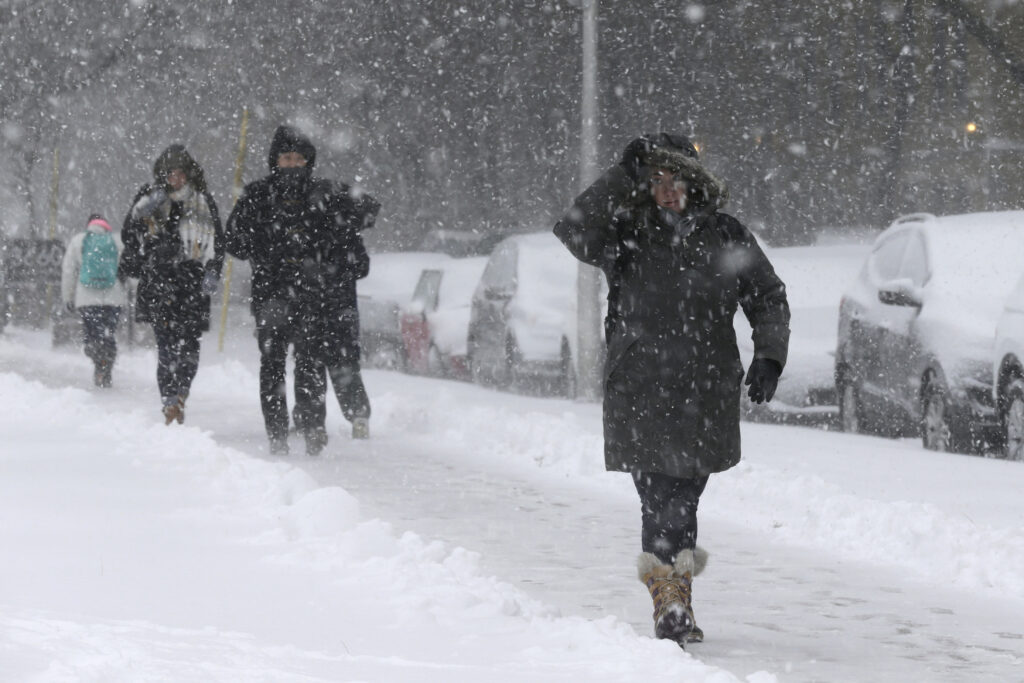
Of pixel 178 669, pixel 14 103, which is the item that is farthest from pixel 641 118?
pixel 178 669

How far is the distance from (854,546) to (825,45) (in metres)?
22.2

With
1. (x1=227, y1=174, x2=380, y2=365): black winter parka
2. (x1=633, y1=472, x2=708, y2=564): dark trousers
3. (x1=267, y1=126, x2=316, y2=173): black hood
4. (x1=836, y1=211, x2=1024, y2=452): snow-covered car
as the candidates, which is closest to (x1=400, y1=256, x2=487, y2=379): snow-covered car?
(x1=836, y1=211, x2=1024, y2=452): snow-covered car

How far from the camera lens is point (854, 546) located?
7.96m

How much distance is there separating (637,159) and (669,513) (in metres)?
1.10

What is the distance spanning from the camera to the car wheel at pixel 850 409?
13.3 metres

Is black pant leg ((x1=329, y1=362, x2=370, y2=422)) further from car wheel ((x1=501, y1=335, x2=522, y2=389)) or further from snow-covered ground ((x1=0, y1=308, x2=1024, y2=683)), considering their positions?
car wheel ((x1=501, y1=335, x2=522, y2=389))

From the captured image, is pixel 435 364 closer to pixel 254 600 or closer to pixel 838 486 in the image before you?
pixel 838 486

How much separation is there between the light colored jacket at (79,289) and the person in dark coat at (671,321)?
38.7ft

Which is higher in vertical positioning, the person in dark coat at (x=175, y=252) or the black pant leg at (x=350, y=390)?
the person in dark coat at (x=175, y=252)

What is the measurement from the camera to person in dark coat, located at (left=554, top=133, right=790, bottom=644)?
5.61 metres

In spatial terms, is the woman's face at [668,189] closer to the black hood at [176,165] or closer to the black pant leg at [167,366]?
the black hood at [176,165]

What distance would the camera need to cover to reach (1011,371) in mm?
10844

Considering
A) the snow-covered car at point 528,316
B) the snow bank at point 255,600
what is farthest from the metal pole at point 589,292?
the snow bank at point 255,600

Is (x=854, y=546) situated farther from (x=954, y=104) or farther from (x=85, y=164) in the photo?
(x=85, y=164)
